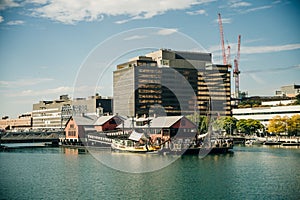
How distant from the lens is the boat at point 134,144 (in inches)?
3164

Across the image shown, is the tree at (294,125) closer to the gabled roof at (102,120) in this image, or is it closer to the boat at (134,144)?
the gabled roof at (102,120)

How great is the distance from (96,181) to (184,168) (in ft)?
48.3

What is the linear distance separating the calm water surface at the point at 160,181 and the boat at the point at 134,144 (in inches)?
668

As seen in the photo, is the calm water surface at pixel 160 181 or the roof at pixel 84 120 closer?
the calm water surface at pixel 160 181

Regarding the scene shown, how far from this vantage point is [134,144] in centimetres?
8506

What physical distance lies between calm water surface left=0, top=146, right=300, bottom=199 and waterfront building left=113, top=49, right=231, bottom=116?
103693 mm

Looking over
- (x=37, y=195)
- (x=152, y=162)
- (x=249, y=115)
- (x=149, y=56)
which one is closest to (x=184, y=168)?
(x=152, y=162)

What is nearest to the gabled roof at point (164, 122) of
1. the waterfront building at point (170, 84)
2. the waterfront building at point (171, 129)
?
the waterfront building at point (171, 129)

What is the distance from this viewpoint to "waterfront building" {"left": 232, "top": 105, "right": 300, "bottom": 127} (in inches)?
5329

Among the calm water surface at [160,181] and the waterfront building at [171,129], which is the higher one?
the waterfront building at [171,129]

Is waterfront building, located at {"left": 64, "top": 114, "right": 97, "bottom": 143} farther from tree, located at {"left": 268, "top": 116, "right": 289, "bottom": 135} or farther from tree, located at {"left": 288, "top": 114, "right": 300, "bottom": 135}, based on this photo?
tree, located at {"left": 288, "top": 114, "right": 300, "bottom": 135}

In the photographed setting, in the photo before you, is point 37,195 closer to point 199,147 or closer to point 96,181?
point 96,181

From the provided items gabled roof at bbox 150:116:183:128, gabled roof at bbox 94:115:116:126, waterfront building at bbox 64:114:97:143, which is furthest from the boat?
waterfront building at bbox 64:114:97:143

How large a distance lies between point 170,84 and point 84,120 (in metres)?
63.3
